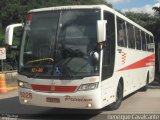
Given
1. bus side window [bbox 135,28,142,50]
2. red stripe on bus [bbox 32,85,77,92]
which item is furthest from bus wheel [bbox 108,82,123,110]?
bus side window [bbox 135,28,142,50]

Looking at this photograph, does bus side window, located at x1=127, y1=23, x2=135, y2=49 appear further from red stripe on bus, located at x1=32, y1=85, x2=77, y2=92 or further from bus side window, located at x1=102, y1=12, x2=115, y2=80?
red stripe on bus, located at x1=32, y1=85, x2=77, y2=92

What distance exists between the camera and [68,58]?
10.9m

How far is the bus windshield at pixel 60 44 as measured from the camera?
10.8 m

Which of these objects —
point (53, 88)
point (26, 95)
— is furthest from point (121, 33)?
point (26, 95)

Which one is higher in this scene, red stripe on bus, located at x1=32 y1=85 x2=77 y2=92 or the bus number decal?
red stripe on bus, located at x1=32 y1=85 x2=77 y2=92

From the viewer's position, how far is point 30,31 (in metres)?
11.6

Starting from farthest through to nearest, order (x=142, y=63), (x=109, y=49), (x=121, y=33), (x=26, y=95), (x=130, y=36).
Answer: (x=142, y=63) → (x=130, y=36) → (x=121, y=33) → (x=109, y=49) → (x=26, y=95)

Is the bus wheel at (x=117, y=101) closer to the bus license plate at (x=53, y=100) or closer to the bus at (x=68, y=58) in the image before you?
the bus at (x=68, y=58)

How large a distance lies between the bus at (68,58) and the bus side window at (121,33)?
0.85 m

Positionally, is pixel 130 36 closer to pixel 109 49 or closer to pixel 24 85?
pixel 109 49

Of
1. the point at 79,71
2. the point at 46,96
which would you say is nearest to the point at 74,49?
the point at 79,71

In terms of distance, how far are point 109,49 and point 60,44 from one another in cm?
156

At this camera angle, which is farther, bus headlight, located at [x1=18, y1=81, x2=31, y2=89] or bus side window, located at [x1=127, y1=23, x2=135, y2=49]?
bus side window, located at [x1=127, y1=23, x2=135, y2=49]

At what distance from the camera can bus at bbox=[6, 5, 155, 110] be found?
1067 centimetres
